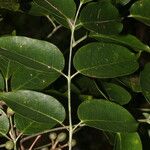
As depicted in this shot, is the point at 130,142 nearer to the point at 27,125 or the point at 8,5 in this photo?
the point at 27,125

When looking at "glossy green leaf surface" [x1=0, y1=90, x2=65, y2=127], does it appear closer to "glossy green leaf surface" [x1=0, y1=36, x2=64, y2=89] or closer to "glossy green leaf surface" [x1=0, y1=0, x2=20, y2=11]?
"glossy green leaf surface" [x1=0, y1=36, x2=64, y2=89]

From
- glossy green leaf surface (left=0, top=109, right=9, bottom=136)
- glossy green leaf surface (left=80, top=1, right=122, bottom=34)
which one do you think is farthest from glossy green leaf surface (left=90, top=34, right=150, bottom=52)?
glossy green leaf surface (left=0, top=109, right=9, bottom=136)

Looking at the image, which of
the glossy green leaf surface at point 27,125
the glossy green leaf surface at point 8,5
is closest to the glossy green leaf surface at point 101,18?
the glossy green leaf surface at point 8,5

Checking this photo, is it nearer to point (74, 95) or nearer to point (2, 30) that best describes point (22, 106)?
point (74, 95)

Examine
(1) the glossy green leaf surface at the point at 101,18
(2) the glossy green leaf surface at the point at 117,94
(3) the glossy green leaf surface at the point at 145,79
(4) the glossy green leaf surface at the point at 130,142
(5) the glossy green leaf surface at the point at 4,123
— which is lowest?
(4) the glossy green leaf surface at the point at 130,142

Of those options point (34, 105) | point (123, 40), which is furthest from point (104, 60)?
point (34, 105)

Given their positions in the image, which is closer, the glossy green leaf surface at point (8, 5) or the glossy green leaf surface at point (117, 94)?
the glossy green leaf surface at point (8, 5)

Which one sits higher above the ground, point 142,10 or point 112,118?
point 142,10

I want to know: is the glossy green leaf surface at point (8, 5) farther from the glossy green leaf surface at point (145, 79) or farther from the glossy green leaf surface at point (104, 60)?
the glossy green leaf surface at point (145, 79)
